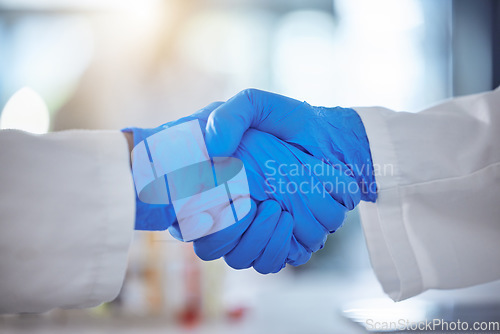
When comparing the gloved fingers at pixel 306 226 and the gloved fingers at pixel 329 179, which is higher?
the gloved fingers at pixel 329 179

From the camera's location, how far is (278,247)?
0.68 metres

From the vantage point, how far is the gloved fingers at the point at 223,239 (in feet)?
2.17

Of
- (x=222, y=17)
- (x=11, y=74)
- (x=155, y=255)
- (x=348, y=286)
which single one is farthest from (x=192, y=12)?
(x=348, y=286)

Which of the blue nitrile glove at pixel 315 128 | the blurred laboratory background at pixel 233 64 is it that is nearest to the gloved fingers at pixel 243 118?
the blue nitrile glove at pixel 315 128

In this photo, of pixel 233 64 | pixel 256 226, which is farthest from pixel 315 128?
pixel 233 64

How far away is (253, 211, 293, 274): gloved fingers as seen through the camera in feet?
2.22

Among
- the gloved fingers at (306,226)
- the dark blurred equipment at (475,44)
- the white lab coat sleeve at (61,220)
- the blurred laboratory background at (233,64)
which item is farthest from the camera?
the blurred laboratory background at (233,64)

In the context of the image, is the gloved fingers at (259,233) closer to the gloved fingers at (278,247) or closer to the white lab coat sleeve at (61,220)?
the gloved fingers at (278,247)

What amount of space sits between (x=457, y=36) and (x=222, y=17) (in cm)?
115

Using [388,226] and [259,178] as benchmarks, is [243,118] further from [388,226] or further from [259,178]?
[388,226]

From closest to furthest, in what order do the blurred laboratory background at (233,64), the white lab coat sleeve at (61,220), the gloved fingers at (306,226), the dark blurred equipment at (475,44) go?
the white lab coat sleeve at (61,220)
the gloved fingers at (306,226)
the dark blurred equipment at (475,44)
the blurred laboratory background at (233,64)

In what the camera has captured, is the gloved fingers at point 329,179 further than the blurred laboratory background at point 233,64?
No

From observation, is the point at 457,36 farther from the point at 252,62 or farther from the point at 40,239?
the point at 40,239

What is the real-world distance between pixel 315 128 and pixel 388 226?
223mm
